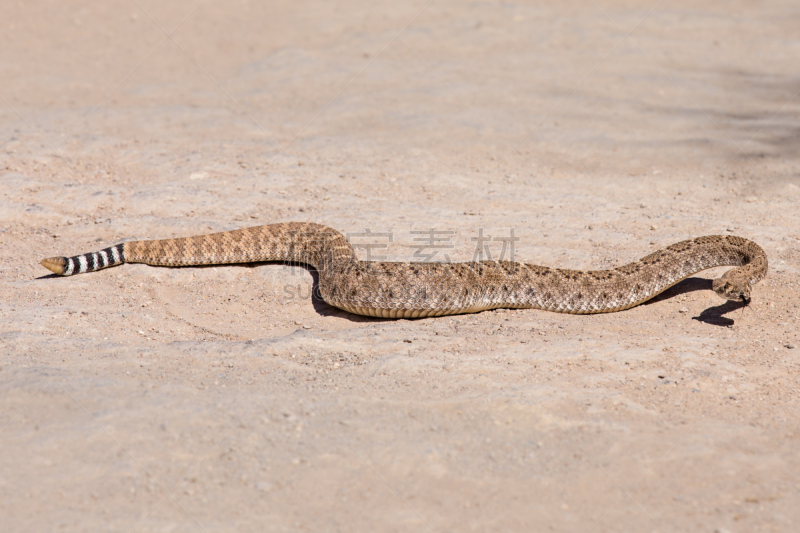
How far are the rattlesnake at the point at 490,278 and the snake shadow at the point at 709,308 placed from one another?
0.31m

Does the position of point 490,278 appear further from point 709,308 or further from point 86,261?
point 86,261

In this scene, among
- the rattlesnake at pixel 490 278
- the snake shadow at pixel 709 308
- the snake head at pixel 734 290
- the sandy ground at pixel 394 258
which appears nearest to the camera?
the sandy ground at pixel 394 258

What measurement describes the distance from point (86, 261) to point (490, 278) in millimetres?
4646

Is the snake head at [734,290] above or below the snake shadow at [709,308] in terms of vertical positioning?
above

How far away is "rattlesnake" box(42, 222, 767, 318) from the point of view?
721cm

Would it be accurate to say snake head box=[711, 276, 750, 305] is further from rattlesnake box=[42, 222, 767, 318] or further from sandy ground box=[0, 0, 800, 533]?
sandy ground box=[0, 0, 800, 533]

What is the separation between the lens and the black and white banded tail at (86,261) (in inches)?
291

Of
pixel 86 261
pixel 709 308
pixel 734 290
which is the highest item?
pixel 734 290

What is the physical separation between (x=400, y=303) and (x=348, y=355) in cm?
122

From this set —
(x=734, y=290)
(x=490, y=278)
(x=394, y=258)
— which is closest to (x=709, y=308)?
(x=734, y=290)

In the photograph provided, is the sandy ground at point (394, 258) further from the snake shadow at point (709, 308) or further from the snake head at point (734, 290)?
the snake head at point (734, 290)

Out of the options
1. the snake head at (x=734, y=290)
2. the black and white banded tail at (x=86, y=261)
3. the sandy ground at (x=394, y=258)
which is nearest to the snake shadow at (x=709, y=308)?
the sandy ground at (x=394, y=258)

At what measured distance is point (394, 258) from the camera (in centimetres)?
823

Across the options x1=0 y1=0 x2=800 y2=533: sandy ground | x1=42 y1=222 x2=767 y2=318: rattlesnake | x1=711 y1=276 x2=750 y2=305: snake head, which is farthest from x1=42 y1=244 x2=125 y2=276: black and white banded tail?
x1=711 y1=276 x2=750 y2=305: snake head
